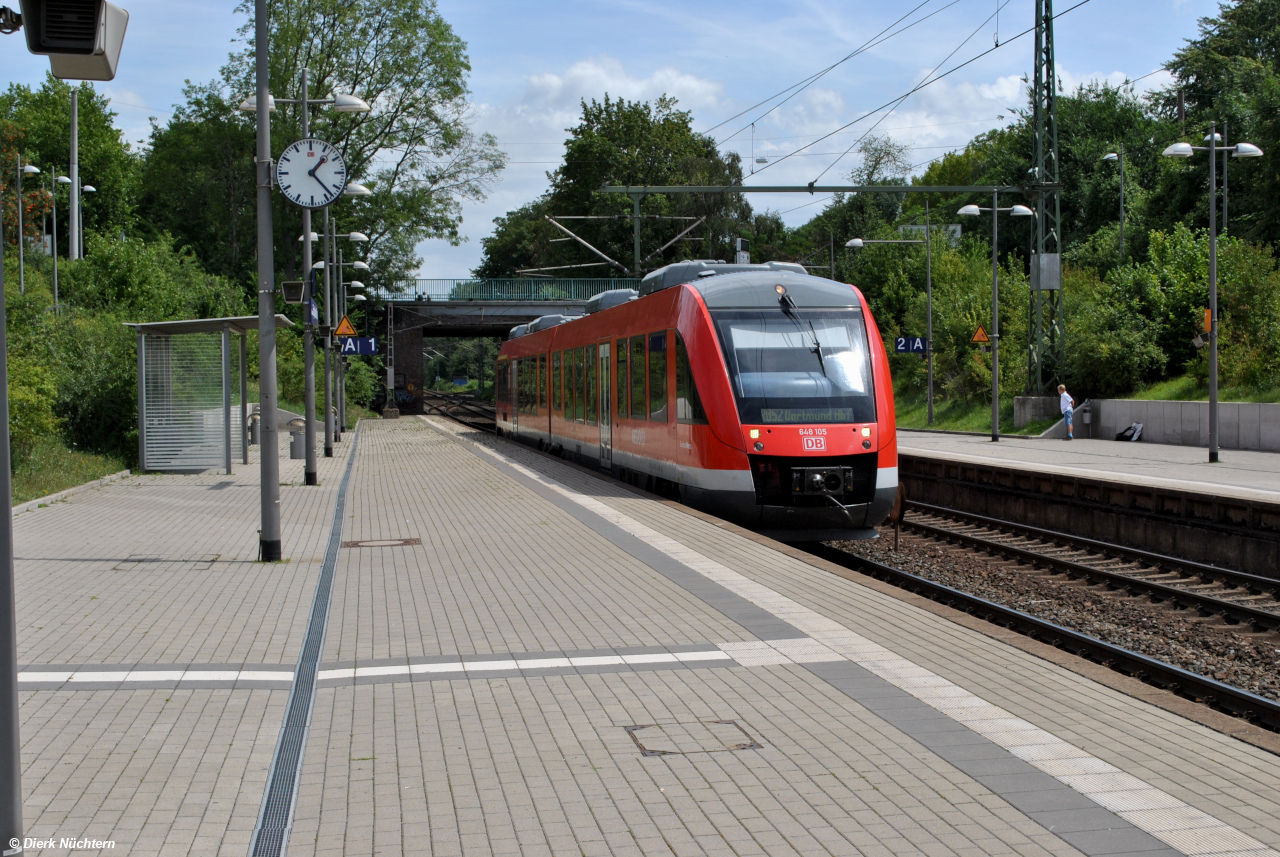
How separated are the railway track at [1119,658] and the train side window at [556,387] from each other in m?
13.8

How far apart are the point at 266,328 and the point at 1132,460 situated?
58.1 feet

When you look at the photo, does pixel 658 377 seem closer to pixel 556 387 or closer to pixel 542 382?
pixel 556 387

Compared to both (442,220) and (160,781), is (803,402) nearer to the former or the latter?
(160,781)

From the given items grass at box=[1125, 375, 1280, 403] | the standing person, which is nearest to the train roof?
grass at box=[1125, 375, 1280, 403]

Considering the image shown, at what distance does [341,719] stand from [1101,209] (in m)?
56.6

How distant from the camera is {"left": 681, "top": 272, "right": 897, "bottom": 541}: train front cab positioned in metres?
13.4

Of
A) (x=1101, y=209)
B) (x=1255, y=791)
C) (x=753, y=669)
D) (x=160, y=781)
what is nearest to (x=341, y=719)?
(x=160, y=781)

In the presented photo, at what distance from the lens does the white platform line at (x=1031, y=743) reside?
4.33m

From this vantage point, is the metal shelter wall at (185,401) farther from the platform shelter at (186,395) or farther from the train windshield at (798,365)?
the train windshield at (798,365)

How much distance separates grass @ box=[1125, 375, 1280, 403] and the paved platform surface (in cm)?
156

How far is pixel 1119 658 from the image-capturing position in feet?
28.7

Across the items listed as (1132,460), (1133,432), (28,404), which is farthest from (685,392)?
(1133,432)

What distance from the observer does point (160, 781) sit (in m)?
4.96

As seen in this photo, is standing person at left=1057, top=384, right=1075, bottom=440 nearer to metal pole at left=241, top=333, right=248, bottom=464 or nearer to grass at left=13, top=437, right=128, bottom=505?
metal pole at left=241, top=333, right=248, bottom=464
